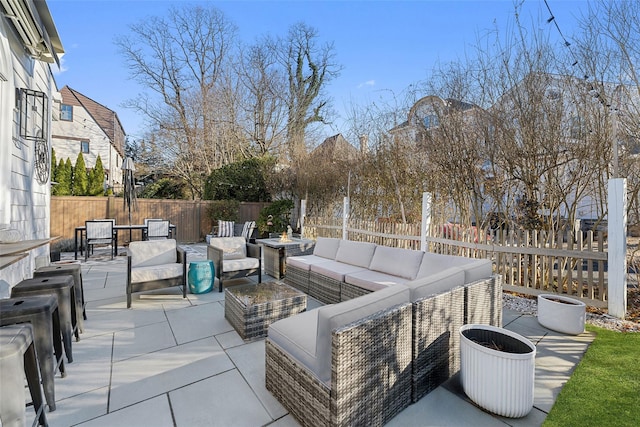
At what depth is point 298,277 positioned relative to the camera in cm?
471

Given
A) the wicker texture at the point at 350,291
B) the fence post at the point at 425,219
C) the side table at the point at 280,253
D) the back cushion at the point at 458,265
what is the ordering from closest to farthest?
the back cushion at the point at 458,265, the wicker texture at the point at 350,291, the fence post at the point at 425,219, the side table at the point at 280,253

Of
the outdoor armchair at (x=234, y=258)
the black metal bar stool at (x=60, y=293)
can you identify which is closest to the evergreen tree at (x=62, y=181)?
the outdoor armchair at (x=234, y=258)

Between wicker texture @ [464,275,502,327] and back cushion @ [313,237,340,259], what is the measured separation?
2.49m

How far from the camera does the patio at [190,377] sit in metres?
1.90

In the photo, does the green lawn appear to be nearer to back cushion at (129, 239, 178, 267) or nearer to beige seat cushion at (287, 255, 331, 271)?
beige seat cushion at (287, 255, 331, 271)

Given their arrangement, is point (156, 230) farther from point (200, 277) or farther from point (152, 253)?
point (200, 277)

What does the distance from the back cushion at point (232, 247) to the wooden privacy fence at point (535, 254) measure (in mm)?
3240

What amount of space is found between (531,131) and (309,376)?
4818 millimetres

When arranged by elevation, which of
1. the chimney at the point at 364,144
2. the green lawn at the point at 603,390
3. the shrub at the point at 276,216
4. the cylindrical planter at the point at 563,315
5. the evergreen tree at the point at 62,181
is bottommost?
the green lawn at the point at 603,390

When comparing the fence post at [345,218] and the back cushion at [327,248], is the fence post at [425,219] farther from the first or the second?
the fence post at [345,218]

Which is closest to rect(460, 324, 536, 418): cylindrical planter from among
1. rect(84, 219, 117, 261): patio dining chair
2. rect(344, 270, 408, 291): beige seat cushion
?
rect(344, 270, 408, 291): beige seat cushion

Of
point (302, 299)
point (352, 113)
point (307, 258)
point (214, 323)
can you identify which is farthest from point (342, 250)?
point (352, 113)

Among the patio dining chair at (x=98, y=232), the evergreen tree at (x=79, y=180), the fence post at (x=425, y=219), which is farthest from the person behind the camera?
the evergreen tree at (x=79, y=180)

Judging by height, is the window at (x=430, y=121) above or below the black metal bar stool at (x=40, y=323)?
above
